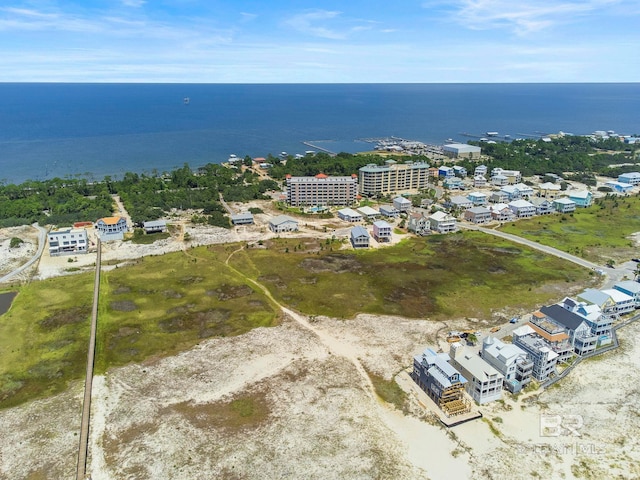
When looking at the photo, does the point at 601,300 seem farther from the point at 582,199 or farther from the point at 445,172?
the point at 445,172

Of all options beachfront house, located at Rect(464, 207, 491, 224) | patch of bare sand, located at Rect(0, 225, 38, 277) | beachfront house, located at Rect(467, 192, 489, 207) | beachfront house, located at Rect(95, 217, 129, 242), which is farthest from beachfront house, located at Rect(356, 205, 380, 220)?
patch of bare sand, located at Rect(0, 225, 38, 277)

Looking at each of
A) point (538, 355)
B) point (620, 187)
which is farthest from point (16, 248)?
point (620, 187)

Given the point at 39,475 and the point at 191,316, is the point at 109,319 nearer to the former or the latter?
the point at 191,316

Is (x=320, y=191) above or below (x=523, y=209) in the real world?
above

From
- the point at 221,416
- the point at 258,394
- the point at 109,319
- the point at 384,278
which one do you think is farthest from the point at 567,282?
the point at 109,319

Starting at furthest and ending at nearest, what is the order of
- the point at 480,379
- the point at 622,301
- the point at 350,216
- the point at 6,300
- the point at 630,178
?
1. the point at 630,178
2. the point at 350,216
3. the point at 6,300
4. the point at 622,301
5. the point at 480,379

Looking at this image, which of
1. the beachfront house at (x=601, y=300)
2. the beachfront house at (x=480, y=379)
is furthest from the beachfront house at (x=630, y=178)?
the beachfront house at (x=480, y=379)
